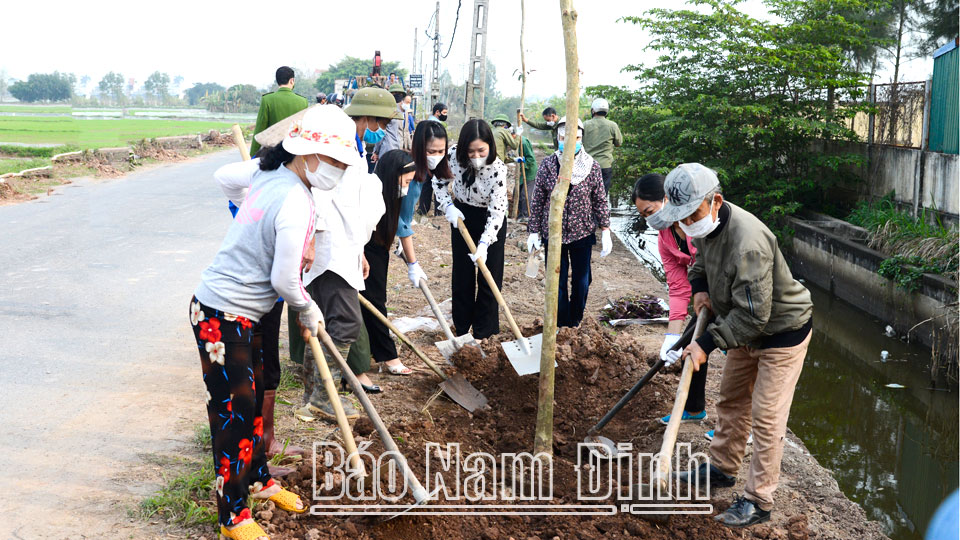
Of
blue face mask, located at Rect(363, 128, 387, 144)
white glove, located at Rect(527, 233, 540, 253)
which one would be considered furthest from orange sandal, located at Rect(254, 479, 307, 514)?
white glove, located at Rect(527, 233, 540, 253)

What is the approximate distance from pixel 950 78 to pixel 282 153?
33.8 feet

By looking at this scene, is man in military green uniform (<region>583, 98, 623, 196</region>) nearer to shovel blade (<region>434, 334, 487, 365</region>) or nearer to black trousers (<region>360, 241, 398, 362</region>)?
shovel blade (<region>434, 334, 487, 365</region>)

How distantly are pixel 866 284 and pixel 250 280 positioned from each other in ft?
29.3

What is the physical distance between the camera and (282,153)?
2916mm

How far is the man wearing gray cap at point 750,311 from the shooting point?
10.6ft

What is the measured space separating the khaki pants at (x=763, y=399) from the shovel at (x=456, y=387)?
1.72 meters

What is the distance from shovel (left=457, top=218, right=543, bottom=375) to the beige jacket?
172cm

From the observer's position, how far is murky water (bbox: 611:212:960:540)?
536cm

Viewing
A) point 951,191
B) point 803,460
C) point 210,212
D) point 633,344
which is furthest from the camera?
point 210,212

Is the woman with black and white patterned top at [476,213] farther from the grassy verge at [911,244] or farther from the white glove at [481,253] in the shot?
the grassy verge at [911,244]

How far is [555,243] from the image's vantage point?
13.0 ft

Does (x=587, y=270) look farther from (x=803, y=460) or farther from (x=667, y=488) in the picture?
(x=667, y=488)

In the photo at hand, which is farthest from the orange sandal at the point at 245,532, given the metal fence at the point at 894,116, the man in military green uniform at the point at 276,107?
the metal fence at the point at 894,116

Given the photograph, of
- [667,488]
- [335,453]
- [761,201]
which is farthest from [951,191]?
[335,453]
